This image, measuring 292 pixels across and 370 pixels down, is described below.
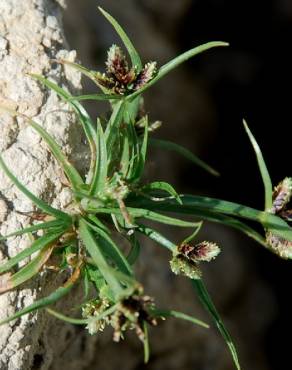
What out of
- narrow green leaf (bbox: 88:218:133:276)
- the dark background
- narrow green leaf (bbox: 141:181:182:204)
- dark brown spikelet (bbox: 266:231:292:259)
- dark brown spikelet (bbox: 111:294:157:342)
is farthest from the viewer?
the dark background

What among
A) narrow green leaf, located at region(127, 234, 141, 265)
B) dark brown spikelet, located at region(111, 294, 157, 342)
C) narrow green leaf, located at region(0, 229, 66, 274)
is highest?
narrow green leaf, located at region(0, 229, 66, 274)

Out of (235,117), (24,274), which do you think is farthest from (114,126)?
(235,117)

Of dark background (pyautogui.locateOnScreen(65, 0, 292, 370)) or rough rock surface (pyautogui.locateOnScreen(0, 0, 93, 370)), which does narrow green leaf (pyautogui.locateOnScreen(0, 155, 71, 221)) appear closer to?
rough rock surface (pyautogui.locateOnScreen(0, 0, 93, 370))

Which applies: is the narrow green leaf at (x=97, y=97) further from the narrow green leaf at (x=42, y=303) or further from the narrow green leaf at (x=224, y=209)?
the narrow green leaf at (x=42, y=303)

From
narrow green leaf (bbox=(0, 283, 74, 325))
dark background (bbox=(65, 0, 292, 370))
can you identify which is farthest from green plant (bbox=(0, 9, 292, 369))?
dark background (bbox=(65, 0, 292, 370))

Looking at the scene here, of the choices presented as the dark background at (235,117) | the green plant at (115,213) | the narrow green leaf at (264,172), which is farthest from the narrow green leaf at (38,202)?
the dark background at (235,117)
